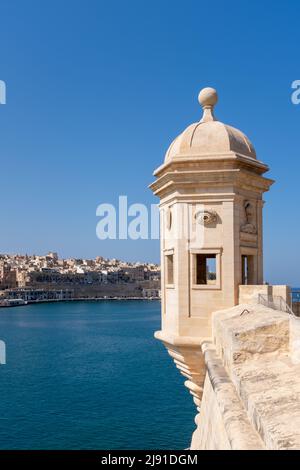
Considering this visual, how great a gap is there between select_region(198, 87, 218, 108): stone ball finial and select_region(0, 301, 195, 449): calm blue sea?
14144mm

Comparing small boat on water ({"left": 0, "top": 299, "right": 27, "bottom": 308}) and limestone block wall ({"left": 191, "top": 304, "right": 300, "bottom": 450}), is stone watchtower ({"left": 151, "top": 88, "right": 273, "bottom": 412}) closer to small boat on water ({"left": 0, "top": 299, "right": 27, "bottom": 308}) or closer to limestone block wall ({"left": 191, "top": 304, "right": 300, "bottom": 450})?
limestone block wall ({"left": 191, "top": 304, "right": 300, "bottom": 450})

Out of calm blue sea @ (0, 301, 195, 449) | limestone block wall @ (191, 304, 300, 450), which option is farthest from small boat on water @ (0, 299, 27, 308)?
limestone block wall @ (191, 304, 300, 450)

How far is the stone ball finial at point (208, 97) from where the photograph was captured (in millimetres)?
8633

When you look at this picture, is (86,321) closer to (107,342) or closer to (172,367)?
(107,342)

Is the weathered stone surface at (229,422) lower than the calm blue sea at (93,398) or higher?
higher

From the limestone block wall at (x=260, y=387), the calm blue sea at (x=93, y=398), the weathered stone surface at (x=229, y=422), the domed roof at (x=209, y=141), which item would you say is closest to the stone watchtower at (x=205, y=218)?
the domed roof at (x=209, y=141)

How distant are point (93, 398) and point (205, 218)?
22.2 m

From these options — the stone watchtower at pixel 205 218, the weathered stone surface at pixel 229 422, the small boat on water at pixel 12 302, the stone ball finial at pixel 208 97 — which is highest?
the stone ball finial at pixel 208 97

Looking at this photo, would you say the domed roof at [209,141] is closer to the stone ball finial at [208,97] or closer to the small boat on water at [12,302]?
the stone ball finial at [208,97]

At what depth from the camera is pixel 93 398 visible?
2750 cm

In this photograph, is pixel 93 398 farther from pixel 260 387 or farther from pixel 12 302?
pixel 12 302

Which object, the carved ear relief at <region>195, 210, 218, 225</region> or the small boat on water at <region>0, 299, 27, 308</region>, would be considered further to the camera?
the small boat on water at <region>0, 299, 27, 308</region>

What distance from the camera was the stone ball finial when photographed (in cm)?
863
